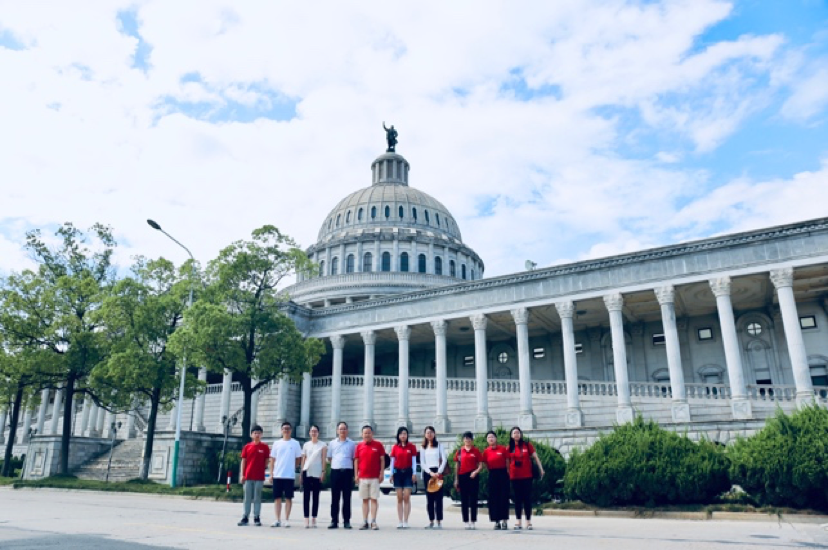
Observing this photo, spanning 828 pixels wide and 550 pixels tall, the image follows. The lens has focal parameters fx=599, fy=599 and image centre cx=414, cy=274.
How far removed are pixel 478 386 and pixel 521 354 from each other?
2956mm

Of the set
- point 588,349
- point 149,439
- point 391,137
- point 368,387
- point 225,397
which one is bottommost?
point 149,439

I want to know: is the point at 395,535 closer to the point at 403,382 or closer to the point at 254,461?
the point at 254,461

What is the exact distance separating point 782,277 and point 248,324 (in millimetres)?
23226

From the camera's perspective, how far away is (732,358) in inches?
1035

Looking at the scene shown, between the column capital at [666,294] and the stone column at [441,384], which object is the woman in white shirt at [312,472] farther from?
the column capital at [666,294]

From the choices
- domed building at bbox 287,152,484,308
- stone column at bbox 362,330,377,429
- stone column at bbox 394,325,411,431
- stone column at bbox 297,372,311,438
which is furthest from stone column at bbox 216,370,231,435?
domed building at bbox 287,152,484,308

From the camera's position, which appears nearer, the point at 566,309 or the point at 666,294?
the point at 666,294

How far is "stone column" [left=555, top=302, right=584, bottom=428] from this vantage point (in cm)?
2878

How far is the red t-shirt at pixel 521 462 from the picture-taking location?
10586mm

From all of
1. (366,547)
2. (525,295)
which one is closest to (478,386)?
(525,295)

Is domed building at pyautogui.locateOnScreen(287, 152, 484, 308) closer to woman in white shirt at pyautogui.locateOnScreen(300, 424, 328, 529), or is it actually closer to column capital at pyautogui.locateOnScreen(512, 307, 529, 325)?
column capital at pyautogui.locateOnScreen(512, 307, 529, 325)

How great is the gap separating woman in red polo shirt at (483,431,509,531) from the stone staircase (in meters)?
25.2

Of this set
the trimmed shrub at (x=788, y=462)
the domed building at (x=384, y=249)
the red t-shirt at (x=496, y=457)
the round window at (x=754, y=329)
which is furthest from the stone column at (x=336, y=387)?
the red t-shirt at (x=496, y=457)

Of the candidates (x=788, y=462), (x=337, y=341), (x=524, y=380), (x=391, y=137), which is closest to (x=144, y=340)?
(x=337, y=341)
